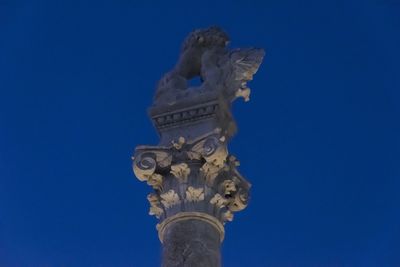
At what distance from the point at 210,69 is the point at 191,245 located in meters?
3.85

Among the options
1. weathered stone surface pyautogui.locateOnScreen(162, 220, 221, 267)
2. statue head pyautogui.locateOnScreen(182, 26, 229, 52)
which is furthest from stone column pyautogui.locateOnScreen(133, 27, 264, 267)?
statue head pyautogui.locateOnScreen(182, 26, 229, 52)

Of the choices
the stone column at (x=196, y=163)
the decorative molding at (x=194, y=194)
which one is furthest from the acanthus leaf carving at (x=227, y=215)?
the decorative molding at (x=194, y=194)

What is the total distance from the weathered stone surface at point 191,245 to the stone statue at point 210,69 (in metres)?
2.58

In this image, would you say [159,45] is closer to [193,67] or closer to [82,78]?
[82,78]

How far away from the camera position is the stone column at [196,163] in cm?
1155

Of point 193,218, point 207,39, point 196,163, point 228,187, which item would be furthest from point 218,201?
point 207,39

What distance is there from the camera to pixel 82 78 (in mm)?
43406

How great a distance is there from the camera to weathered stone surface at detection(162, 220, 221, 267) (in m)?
11.1

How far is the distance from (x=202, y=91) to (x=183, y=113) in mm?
579

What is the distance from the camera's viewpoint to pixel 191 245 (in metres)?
11.3

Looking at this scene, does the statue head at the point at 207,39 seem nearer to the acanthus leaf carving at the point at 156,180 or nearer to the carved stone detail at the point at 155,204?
the acanthus leaf carving at the point at 156,180

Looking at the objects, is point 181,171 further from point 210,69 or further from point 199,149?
point 210,69

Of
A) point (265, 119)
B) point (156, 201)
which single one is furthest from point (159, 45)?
point (156, 201)

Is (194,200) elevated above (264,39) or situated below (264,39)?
below
